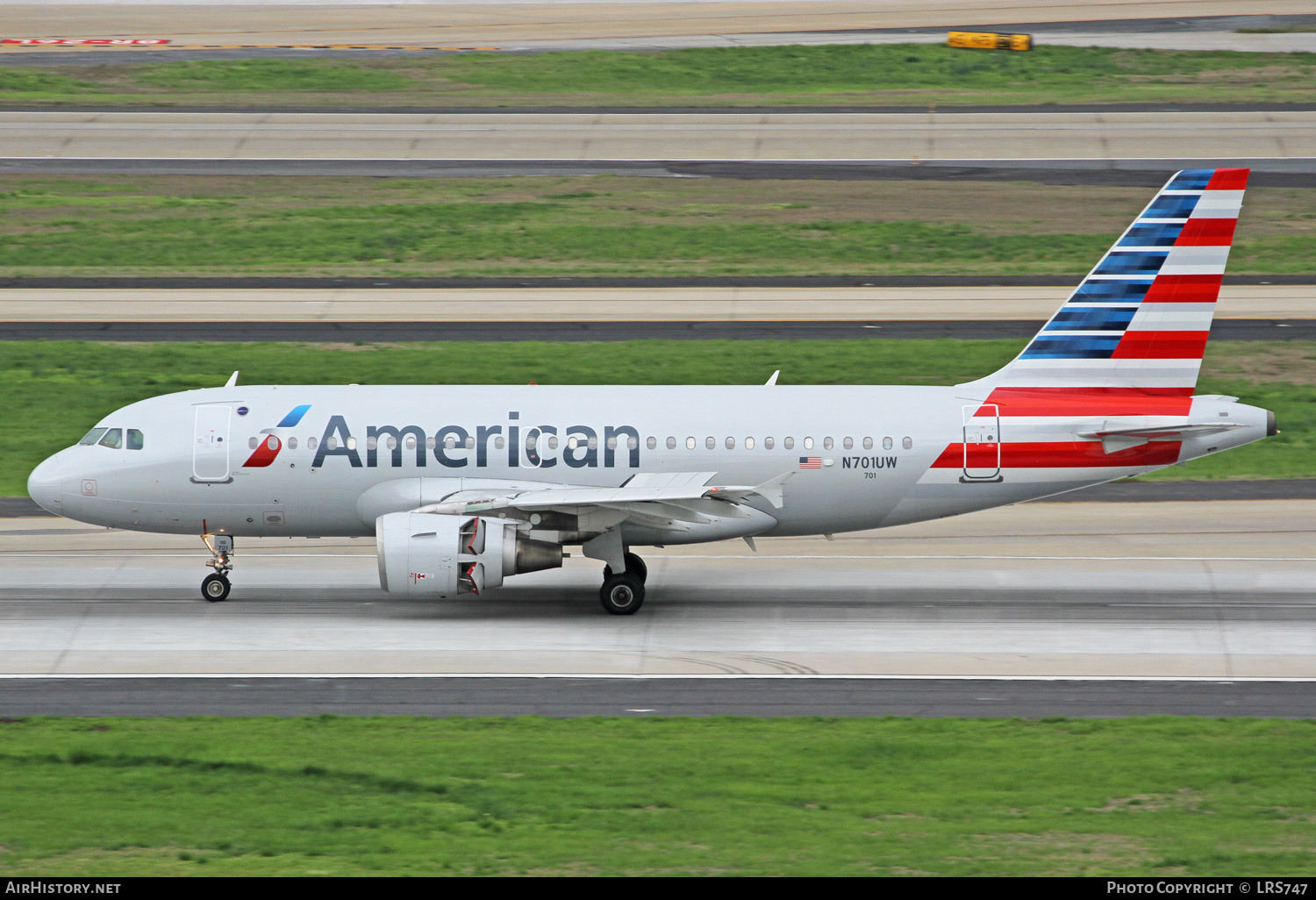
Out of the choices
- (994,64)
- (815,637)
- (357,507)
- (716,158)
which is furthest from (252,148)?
(815,637)

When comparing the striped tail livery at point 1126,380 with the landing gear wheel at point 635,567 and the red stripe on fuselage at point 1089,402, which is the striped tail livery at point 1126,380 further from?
the landing gear wheel at point 635,567

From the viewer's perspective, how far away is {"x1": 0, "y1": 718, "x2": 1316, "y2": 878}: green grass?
19.3m

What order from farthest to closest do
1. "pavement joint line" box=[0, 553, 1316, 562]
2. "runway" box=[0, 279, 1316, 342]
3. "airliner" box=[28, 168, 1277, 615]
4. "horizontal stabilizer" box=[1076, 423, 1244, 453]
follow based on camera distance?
"runway" box=[0, 279, 1316, 342], "pavement joint line" box=[0, 553, 1316, 562], "horizontal stabilizer" box=[1076, 423, 1244, 453], "airliner" box=[28, 168, 1277, 615]

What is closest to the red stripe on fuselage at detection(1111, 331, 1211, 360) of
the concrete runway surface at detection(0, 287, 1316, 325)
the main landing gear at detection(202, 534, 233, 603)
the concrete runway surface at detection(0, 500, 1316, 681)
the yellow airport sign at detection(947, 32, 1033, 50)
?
the concrete runway surface at detection(0, 500, 1316, 681)

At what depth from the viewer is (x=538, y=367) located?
49156mm

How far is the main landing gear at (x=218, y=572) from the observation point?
108 feet

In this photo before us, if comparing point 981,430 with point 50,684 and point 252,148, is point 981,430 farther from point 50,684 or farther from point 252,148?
point 252,148

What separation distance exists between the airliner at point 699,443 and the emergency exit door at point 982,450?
1.5 inches

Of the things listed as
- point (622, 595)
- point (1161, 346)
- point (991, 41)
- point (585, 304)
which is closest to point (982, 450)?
point (1161, 346)

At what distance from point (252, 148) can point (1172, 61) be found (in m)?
→ 48.8

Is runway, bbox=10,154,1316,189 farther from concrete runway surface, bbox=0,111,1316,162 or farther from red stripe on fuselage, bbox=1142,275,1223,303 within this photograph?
red stripe on fuselage, bbox=1142,275,1223,303

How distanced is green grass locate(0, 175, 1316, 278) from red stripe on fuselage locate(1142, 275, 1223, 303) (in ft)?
91.7

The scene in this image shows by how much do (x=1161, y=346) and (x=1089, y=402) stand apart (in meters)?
1.85

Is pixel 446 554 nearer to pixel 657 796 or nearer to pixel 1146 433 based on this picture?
pixel 657 796
